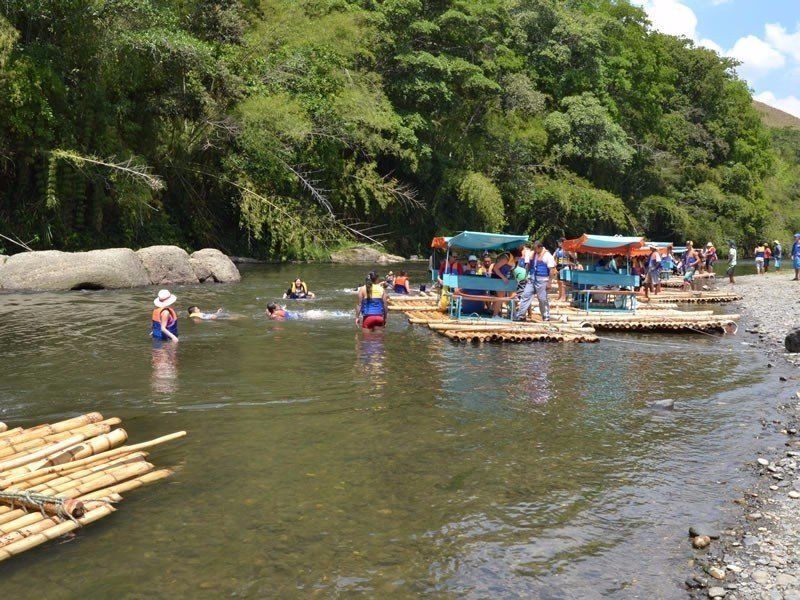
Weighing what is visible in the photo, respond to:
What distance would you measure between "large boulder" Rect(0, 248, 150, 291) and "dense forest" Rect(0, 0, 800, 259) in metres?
3.19

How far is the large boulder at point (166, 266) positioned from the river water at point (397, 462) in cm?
1211

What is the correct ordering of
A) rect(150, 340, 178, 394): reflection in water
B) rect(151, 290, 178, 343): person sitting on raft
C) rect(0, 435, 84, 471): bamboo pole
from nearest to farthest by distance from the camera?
rect(0, 435, 84, 471): bamboo pole → rect(150, 340, 178, 394): reflection in water → rect(151, 290, 178, 343): person sitting on raft

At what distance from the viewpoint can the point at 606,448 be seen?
8281mm

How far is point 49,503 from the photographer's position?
18.7 ft

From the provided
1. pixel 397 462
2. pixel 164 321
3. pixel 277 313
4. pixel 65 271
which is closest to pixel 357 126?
pixel 65 271

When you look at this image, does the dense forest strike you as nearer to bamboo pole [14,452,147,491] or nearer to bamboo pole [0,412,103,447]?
bamboo pole [0,412,103,447]

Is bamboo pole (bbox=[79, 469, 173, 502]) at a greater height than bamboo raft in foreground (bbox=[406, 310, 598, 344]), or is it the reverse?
bamboo raft in foreground (bbox=[406, 310, 598, 344])

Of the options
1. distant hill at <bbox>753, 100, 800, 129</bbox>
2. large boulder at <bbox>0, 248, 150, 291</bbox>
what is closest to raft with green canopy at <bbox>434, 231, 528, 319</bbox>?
large boulder at <bbox>0, 248, 150, 291</bbox>

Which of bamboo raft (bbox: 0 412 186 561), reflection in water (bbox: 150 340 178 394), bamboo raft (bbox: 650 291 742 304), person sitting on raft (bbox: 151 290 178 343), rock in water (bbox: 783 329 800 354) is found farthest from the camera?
bamboo raft (bbox: 650 291 742 304)

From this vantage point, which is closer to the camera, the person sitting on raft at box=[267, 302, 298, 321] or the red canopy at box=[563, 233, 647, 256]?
the person sitting on raft at box=[267, 302, 298, 321]

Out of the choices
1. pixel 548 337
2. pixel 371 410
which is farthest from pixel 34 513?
pixel 548 337

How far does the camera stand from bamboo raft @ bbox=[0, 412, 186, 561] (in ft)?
18.1

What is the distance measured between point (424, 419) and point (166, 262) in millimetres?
20498

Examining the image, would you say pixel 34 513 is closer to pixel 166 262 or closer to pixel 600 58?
pixel 166 262
